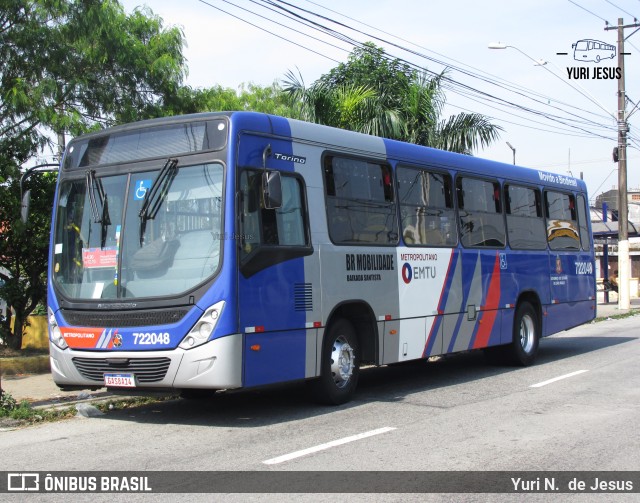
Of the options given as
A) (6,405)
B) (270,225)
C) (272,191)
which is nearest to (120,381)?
(6,405)

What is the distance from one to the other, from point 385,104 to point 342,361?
1267 cm

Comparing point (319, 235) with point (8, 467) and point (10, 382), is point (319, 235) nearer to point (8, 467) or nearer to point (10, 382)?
point (8, 467)

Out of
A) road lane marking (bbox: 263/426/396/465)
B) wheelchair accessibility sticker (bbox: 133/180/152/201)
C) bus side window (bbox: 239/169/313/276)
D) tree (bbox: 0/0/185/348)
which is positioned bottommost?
road lane marking (bbox: 263/426/396/465)

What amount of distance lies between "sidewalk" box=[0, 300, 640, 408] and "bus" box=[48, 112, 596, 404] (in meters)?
1.87

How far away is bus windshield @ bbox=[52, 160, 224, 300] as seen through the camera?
28.3 feet

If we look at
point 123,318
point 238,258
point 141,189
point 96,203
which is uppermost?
point 141,189

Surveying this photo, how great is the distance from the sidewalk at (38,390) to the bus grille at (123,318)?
2.02m

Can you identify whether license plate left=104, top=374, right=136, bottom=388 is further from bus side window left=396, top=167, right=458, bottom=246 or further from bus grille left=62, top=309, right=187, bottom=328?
bus side window left=396, top=167, right=458, bottom=246

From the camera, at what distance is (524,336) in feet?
47.7

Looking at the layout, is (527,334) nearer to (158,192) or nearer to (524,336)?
(524,336)

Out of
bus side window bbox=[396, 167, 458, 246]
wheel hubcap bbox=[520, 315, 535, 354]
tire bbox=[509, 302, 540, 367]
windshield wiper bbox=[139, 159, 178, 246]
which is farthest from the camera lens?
wheel hubcap bbox=[520, 315, 535, 354]

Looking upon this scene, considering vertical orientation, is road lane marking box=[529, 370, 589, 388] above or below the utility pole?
below

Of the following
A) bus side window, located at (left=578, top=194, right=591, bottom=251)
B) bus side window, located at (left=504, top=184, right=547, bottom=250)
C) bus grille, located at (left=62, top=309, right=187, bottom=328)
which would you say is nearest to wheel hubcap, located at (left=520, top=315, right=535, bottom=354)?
bus side window, located at (left=504, top=184, right=547, bottom=250)

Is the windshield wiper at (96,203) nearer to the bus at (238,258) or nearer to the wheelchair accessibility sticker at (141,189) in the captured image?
the bus at (238,258)
